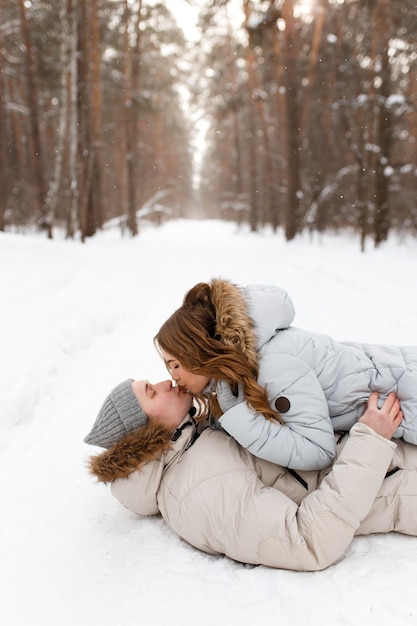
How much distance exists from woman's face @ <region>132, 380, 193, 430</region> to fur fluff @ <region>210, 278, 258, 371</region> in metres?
0.37

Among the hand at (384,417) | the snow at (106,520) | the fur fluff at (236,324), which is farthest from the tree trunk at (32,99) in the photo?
the hand at (384,417)

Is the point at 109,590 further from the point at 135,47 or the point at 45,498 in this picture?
the point at 135,47

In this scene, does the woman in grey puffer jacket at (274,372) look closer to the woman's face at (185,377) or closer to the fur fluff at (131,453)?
the woman's face at (185,377)

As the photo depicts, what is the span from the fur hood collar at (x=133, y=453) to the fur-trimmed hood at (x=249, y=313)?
1.69ft

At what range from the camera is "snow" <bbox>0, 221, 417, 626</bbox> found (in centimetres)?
164

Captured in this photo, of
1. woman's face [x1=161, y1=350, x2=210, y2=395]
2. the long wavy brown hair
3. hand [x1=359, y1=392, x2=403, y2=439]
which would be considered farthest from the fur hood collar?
hand [x1=359, y1=392, x2=403, y2=439]

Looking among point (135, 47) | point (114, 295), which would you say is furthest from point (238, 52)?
point (114, 295)

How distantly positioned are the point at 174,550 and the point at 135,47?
17.4 m

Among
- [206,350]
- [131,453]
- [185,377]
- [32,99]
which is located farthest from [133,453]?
[32,99]

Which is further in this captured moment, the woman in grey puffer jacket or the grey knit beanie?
the grey knit beanie

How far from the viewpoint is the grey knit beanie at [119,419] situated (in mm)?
2070

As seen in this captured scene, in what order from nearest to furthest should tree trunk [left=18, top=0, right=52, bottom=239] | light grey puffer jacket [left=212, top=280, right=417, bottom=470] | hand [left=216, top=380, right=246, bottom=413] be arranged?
light grey puffer jacket [left=212, top=280, right=417, bottom=470] < hand [left=216, top=380, right=246, bottom=413] < tree trunk [left=18, top=0, right=52, bottom=239]

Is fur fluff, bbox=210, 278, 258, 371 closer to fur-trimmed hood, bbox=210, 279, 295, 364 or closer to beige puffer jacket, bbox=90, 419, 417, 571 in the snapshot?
fur-trimmed hood, bbox=210, 279, 295, 364

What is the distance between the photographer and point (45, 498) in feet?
7.84
